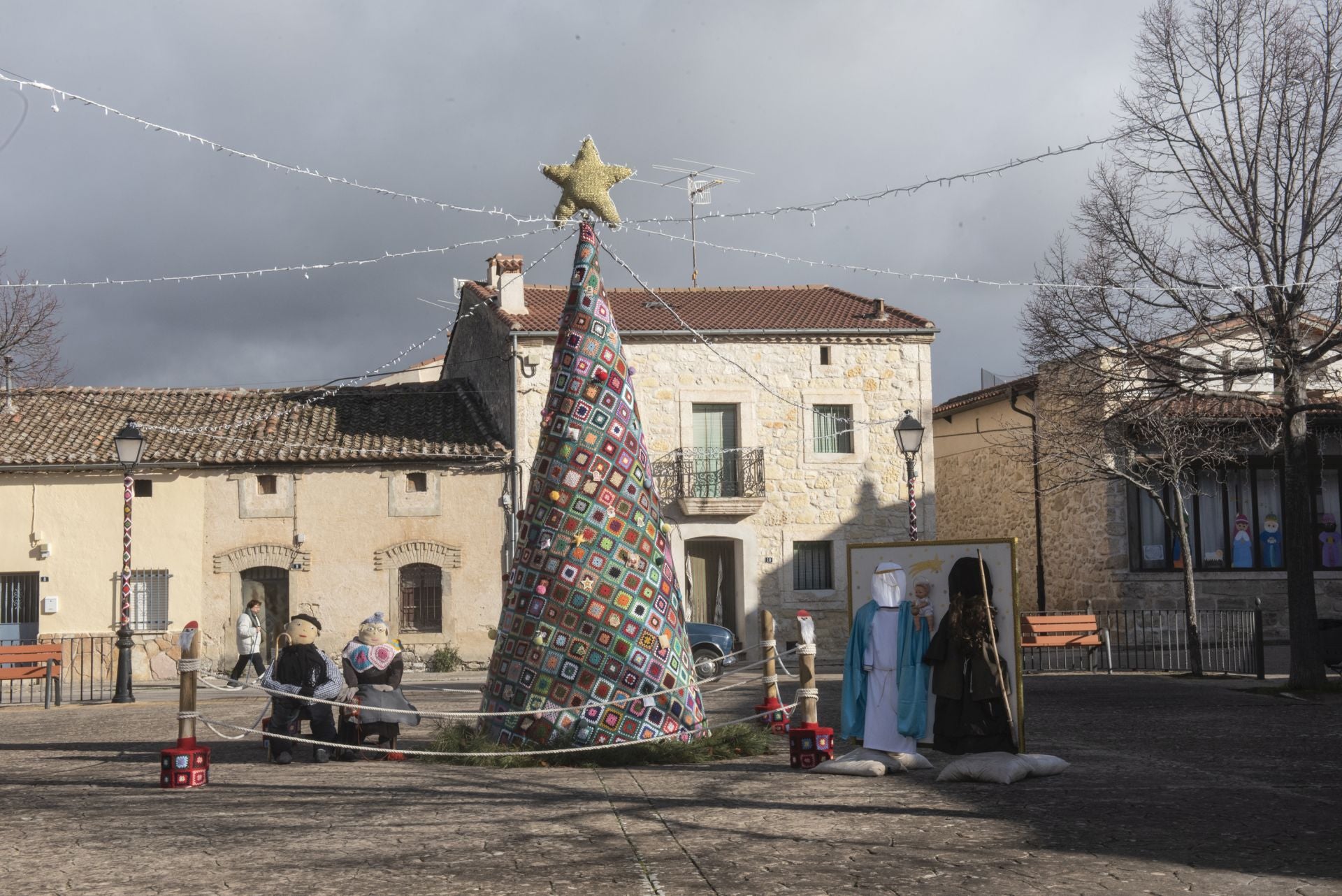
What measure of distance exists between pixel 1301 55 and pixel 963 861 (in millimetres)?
11569

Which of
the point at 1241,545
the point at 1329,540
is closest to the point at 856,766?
the point at 1241,545

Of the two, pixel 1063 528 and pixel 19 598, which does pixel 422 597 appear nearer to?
pixel 19 598

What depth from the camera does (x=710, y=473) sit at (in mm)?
25500

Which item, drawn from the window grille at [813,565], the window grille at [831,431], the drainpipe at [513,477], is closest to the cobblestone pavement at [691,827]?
the drainpipe at [513,477]

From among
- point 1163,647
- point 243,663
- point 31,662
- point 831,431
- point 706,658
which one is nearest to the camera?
point 31,662

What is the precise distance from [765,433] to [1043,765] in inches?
697

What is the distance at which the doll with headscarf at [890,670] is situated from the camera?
28.3 ft

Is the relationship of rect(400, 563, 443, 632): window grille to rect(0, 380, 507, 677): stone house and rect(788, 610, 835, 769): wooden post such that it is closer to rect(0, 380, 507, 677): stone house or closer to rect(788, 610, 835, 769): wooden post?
rect(0, 380, 507, 677): stone house

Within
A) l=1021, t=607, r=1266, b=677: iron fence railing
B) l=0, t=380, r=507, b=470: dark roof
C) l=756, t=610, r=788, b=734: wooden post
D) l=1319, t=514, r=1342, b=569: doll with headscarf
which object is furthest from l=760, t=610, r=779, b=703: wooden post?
l=1319, t=514, r=1342, b=569: doll with headscarf

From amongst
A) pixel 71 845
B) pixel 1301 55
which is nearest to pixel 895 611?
pixel 71 845

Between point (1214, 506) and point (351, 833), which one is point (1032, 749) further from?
point (1214, 506)

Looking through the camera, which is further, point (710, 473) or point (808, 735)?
point (710, 473)

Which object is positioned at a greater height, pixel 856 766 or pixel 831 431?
pixel 831 431

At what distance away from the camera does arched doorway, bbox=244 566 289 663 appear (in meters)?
24.2
